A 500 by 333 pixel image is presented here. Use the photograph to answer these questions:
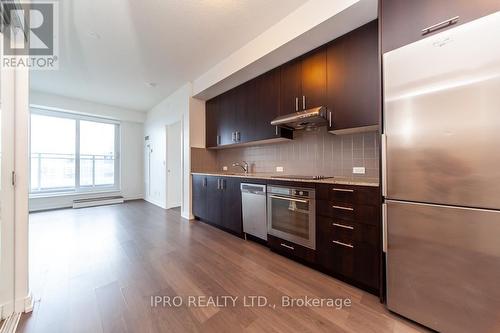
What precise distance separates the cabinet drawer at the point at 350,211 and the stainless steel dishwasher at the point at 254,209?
2.61 feet

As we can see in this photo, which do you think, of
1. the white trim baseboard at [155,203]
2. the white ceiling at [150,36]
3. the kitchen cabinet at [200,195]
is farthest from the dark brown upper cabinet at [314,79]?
the white trim baseboard at [155,203]

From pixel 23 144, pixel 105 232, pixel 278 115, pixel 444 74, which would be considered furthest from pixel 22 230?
pixel 444 74

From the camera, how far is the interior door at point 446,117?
3.47 ft

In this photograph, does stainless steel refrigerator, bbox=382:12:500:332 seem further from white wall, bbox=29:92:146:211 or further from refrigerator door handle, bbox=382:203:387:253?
white wall, bbox=29:92:146:211

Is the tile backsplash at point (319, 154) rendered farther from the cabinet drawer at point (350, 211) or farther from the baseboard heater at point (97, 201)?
the baseboard heater at point (97, 201)

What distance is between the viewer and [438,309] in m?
Result: 1.22

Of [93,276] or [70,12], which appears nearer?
[93,276]

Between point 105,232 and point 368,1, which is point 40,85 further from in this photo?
point 368,1

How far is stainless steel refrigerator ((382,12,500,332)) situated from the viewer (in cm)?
Answer: 106

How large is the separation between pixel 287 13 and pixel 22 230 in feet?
10.1

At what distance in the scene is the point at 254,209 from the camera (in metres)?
2.67

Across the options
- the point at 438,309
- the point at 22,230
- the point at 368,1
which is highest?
the point at 368,1

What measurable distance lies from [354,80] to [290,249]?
6.31 ft

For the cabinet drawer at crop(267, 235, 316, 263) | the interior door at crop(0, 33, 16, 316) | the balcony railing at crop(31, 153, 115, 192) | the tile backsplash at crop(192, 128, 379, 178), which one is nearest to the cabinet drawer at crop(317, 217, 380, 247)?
the cabinet drawer at crop(267, 235, 316, 263)
